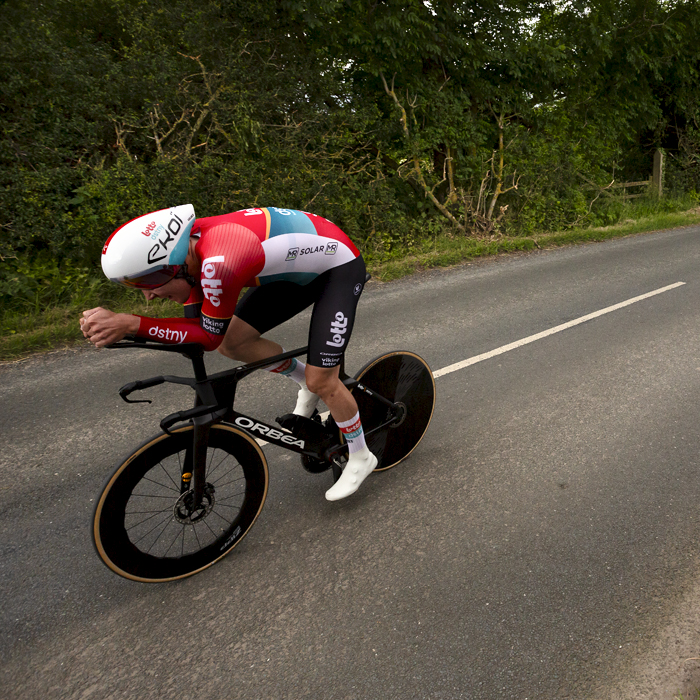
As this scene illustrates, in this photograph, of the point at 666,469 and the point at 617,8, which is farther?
the point at 617,8

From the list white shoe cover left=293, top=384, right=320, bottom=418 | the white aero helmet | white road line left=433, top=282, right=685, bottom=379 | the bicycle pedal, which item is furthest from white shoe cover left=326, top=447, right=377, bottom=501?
white road line left=433, top=282, right=685, bottom=379

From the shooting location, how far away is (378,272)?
9375 millimetres

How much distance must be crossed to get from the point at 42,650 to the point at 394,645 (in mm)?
1544

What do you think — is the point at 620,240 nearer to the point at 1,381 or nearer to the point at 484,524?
the point at 484,524

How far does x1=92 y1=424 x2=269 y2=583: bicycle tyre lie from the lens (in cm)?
254

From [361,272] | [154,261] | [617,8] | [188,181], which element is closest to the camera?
[154,261]

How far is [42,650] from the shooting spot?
2.54 metres

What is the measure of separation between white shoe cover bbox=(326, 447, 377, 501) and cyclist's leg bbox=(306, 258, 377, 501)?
0.01m

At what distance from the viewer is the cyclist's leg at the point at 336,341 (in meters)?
2.97

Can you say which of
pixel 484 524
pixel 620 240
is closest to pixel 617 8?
pixel 620 240

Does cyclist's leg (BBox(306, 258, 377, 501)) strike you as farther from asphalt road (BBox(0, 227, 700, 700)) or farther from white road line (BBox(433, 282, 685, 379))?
white road line (BBox(433, 282, 685, 379))

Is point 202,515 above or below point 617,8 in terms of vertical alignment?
below

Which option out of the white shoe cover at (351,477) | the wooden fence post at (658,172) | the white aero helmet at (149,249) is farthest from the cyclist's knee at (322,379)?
the wooden fence post at (658,172)

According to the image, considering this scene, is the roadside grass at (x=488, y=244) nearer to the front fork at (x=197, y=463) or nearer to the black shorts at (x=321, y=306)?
the black shorts at (x=321, y=306)
